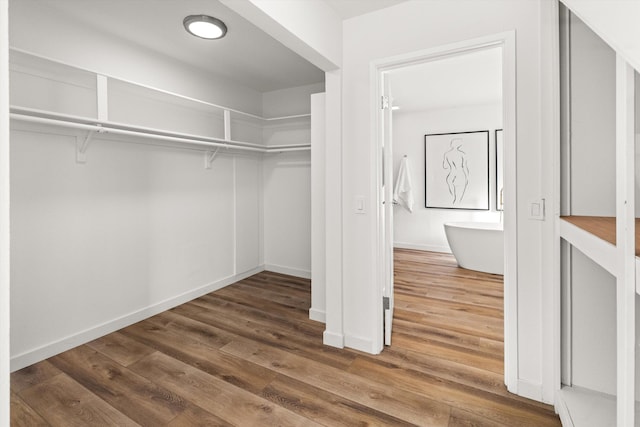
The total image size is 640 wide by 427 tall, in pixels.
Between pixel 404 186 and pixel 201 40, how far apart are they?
400 centimetres

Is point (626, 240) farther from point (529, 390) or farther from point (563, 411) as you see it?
point (529, 390)

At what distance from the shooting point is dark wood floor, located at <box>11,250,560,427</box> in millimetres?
1653

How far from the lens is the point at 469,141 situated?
520cm

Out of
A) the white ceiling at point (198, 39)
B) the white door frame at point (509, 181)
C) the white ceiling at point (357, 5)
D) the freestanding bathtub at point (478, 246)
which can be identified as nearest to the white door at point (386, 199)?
the white ceiling at point (357, 5)

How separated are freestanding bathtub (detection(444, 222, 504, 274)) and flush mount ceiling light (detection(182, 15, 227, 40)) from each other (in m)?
3.64

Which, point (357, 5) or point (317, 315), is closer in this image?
point (357, 5)

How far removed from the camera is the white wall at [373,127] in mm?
1725

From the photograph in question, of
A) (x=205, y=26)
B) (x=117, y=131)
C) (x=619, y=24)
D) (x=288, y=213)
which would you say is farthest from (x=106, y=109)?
(x=619, y=24)

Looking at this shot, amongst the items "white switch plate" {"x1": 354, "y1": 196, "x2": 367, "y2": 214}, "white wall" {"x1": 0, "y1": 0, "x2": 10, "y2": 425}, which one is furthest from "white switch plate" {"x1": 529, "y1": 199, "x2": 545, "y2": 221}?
"white wall" {"x1": 0, "y1": 0, "x2": 10, "y2": 425}

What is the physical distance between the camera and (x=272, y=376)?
2000mm

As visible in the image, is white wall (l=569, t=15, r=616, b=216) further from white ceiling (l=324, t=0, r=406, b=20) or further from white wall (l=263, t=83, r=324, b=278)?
white wall (l=263, t=83, r=324, b=278)

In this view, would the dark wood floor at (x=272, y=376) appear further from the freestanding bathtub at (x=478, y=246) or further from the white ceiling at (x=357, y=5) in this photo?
the white ceiling at (x=357, y=5)

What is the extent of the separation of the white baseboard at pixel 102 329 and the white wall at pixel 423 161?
3509 mm

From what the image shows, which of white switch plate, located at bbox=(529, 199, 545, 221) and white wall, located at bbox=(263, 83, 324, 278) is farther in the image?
white wall, located at bbox=(263, 83, 324, 278)
